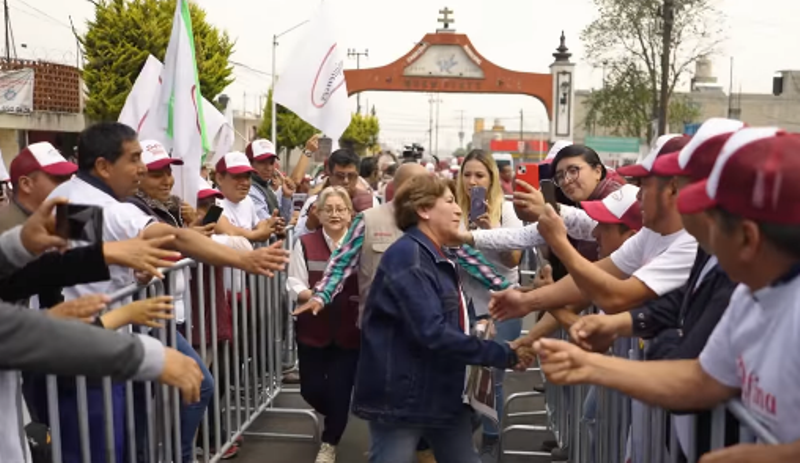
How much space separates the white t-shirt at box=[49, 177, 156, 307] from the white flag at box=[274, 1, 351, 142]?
5455 mm

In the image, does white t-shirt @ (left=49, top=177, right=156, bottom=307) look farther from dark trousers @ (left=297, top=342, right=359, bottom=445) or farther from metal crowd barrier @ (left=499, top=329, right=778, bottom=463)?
metal crowd barrier @ (left=499, top=329, right=778, bottom=463)

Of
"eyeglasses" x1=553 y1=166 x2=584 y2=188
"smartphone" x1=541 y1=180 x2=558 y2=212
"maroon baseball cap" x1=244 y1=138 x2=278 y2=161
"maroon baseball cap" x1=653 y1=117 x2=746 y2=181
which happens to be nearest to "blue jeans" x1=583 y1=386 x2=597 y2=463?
"smartphone" x1=541 y1=180 x2=558 y2=212

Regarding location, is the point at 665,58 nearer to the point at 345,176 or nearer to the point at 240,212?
the point at 345,176

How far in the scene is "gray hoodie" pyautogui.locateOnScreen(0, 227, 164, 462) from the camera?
82.1 inches

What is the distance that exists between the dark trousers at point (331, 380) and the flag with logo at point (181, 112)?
132 centimetres

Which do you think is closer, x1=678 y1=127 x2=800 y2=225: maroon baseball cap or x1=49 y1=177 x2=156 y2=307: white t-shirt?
x1=678 y1=127 x2=800 y2=225: maroon baseball cap

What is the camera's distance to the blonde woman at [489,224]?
17.1 feet

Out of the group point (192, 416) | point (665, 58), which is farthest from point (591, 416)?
point (665, 58)

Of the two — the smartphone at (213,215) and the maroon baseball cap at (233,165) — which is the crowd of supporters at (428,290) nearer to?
the maroon baseball cap at (233,165)

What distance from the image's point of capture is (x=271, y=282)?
6383mm

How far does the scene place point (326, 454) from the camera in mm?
5434

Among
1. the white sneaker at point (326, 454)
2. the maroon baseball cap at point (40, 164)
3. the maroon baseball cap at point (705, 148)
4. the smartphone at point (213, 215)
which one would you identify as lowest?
the white sneaker at point (326, 454)

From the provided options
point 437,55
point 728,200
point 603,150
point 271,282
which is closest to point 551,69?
point 437,55

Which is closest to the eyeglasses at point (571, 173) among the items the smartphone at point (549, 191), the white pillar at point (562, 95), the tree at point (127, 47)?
the smartphone at point (549, 191)
